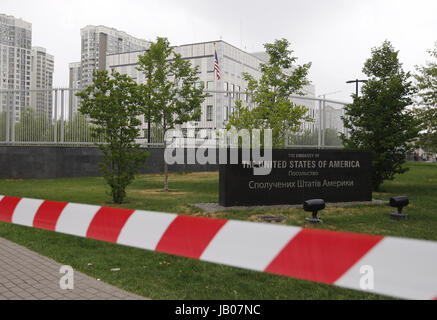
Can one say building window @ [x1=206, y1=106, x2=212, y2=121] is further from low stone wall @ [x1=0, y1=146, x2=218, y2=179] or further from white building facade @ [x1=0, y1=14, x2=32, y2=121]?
white building facade @ [x1=0, y1=14, x2=32, y2=121]

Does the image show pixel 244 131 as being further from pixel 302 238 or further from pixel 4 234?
pixel 302 238

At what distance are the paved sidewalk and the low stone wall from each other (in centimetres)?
1798

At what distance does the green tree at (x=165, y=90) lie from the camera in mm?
18000

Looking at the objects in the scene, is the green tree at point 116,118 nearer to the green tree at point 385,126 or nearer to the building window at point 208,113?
Answer: the green tree at point 385,126

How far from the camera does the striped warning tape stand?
234cm

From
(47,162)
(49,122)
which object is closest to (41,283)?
(47,162)

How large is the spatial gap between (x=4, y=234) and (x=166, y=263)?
4.26m

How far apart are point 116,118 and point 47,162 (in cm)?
1280

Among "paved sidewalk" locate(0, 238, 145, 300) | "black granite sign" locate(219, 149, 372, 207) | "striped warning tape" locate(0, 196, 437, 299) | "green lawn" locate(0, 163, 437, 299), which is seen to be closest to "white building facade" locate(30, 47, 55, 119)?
"black granite sign" locate(219, 149, 372, 207)

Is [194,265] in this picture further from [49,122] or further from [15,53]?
[15,53]

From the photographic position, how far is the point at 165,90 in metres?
17.9

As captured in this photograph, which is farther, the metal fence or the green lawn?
the metal fence

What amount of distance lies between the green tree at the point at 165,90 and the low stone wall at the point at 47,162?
7460mm

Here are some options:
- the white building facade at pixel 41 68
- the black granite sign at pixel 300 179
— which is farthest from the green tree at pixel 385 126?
the white building facade at pixel 41 68
